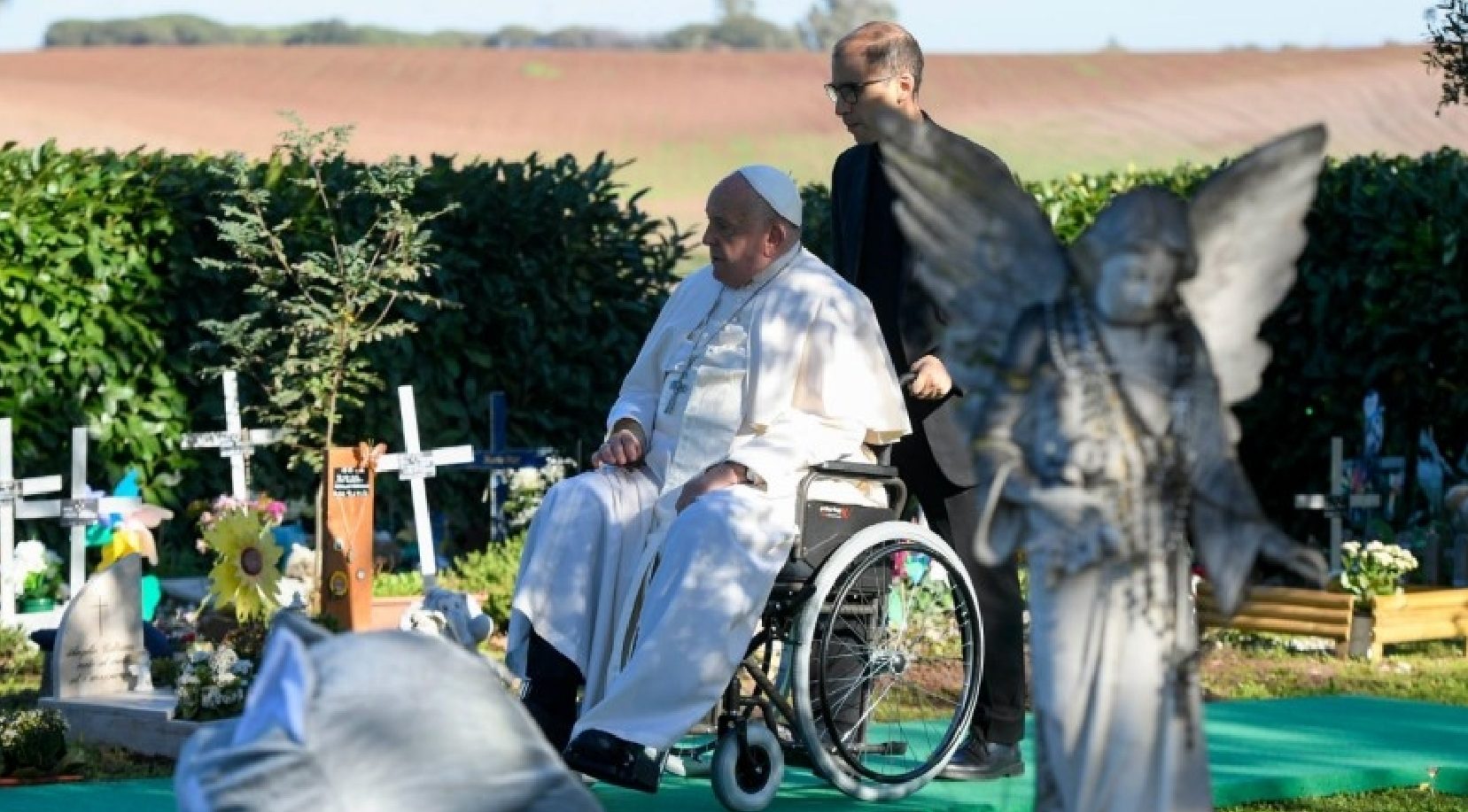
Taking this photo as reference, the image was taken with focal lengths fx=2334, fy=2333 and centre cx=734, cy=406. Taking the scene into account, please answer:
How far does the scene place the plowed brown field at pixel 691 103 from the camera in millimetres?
40344

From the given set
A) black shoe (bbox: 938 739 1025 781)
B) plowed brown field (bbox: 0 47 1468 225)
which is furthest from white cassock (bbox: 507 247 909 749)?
plowed brown field (bbox: 0 47 1468 225)

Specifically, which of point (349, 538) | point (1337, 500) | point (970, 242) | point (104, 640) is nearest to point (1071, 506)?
point (970, 242)

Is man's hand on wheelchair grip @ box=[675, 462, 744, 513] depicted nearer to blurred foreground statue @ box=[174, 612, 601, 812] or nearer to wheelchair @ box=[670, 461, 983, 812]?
wheelchair @ box=[670, 461, 983, 812]

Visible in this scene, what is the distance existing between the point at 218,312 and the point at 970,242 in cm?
807

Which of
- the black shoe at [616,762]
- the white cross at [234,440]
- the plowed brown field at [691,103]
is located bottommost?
the black shoe at [616,762]

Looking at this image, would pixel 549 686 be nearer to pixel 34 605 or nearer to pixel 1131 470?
pixel 1131 470

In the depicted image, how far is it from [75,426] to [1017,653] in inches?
238

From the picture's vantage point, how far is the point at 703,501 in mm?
5465

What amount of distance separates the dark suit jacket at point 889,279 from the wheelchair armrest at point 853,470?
389mm

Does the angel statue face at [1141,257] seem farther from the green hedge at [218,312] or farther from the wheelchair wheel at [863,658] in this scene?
the green hedge at [218,312]

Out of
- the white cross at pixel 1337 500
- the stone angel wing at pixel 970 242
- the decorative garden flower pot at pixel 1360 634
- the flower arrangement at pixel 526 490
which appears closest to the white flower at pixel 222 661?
the stone angel wing at pixel 970 242

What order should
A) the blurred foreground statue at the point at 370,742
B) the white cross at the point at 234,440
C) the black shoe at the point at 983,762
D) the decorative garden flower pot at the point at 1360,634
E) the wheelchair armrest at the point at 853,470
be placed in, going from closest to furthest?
1. the blurred foreground statue at the point at 370,742
2. the wheelchair armrest at the point at 853,470
3. the black shoe at the point at 983,762
4. the decorative garden flower pot at the point at 1360,634
5. the white cross at the point at 234,440

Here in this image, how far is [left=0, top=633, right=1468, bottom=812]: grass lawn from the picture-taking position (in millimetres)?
8078

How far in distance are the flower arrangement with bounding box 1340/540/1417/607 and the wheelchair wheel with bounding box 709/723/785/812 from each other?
180 inches
